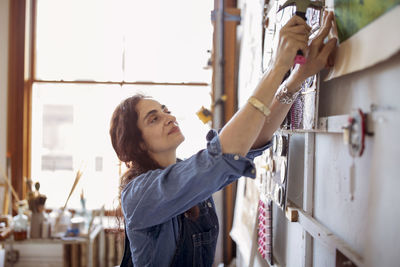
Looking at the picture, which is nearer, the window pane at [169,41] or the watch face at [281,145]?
the watch face at [281,145]

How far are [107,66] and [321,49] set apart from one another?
248 cm

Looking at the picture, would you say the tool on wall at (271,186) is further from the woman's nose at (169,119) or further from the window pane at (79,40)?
the window pane at (79,40)

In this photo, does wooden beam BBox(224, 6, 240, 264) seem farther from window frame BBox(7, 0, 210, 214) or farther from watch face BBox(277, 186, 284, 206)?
watch face BBox(277, 186, 284, 206)

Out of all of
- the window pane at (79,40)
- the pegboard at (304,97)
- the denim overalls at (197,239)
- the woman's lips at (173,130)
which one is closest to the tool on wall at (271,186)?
the pegboard at (304,97)

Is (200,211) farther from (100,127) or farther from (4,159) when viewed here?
(4,159)

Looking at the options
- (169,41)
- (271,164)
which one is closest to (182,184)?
(271,164)

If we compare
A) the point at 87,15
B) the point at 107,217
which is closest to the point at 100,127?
the point at 107,217

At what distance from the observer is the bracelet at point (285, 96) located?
3.57ft

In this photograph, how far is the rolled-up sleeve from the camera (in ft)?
2.71

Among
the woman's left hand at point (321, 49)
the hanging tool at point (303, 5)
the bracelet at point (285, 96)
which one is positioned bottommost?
the bracelet at point (285, 96)

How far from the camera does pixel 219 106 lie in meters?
2.75

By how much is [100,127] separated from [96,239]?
0.96 m

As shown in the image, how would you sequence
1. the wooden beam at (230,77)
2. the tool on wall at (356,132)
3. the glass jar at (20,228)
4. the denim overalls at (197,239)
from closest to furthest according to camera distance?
the tool on wall at (356,132)
the denim overalls at (197,239)
the glass jar at (20,228)
the wooden beam at (230,77)

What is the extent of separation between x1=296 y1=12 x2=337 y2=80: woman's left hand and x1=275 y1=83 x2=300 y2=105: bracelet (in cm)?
15
